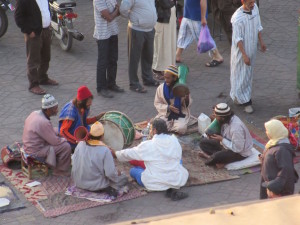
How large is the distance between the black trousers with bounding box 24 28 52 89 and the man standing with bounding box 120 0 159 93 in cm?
124

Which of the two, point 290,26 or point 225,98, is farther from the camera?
point 290,26

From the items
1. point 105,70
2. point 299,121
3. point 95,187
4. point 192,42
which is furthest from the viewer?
point 192,42

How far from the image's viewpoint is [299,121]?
32.9 ft

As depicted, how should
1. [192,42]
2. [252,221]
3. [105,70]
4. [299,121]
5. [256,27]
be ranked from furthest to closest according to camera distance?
[192,42], [105,70], [256,27], [299,121], [252,221]

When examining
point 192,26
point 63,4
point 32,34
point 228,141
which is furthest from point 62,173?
point 63,4

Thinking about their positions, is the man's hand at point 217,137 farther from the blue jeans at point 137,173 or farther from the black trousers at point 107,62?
the black trousers at point 107,62

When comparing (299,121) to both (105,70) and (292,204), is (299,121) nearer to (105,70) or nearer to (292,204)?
(105,70)

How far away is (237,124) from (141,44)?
9.32 ft

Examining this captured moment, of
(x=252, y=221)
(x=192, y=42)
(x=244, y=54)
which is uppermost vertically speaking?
(x=252, y=221)

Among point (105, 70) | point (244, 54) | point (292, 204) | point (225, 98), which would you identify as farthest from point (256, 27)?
point (292, 204)

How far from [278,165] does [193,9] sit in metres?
5.39

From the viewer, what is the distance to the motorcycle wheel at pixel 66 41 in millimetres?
13203

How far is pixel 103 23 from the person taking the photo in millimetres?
11289

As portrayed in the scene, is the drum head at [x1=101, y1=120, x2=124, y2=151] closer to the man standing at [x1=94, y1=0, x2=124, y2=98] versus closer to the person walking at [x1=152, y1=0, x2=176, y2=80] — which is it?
the man standing at [x1=94, y1=0, x2=124, y2=98]
